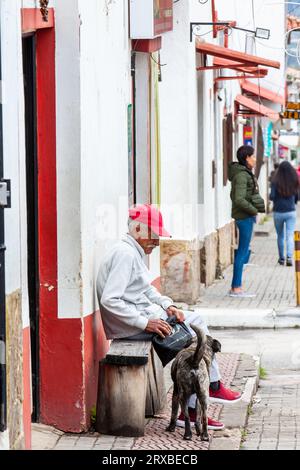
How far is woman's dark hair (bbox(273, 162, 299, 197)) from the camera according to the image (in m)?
21.3

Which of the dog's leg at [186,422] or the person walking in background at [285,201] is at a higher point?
the person walking in background at [285,201]

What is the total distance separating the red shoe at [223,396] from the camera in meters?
9.54

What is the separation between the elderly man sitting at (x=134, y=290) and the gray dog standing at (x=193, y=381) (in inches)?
8.9

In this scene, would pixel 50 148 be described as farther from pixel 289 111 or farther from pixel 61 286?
pixel 289 111

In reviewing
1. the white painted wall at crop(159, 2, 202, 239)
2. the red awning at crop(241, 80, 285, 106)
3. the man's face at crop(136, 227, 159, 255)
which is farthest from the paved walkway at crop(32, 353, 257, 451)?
the red awning at crop(241, 80, 285, 106)

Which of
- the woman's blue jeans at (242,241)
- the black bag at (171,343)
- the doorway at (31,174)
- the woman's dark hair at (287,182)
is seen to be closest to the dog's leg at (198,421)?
the black bag at (171,343)

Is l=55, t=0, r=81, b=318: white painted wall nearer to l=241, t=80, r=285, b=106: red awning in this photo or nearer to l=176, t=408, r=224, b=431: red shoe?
l=176, t=408, r=224, b=431: red shoe

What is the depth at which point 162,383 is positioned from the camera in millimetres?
9422

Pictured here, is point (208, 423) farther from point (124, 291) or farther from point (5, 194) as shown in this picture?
point (5, 194)

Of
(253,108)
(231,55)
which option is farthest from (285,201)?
(231,55)

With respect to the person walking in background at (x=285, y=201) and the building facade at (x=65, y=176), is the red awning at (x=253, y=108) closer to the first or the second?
the person walking in background at (x=285, y=201)

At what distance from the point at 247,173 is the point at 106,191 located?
25.0ft

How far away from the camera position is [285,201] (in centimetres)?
2159

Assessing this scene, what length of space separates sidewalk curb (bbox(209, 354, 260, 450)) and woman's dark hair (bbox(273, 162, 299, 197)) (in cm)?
960
